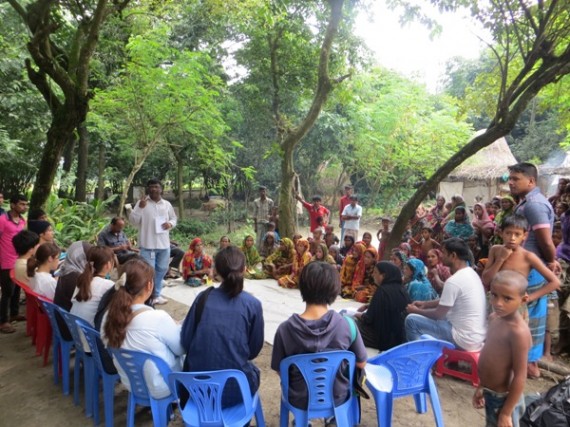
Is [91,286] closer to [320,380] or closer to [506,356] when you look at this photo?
[320,380]

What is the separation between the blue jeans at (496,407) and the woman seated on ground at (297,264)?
4.86 meters

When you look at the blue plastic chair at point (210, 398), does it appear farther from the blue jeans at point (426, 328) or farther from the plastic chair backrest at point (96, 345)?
the blue jeans at point (426, 328)

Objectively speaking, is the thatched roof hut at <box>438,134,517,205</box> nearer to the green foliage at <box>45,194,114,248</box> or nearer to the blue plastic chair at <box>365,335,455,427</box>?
the green foliage at <box>45,194,114,248</box>

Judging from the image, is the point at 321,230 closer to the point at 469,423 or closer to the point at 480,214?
the point at 480,214

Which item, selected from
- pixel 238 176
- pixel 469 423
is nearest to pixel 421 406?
pixel 469 423

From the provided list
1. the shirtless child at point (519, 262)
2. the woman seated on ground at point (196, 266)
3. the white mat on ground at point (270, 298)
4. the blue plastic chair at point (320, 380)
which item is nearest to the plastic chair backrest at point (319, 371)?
the blue plastic chair at point (320, 380)

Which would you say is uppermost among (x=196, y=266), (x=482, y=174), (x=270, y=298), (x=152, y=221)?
(x=482, y=174)

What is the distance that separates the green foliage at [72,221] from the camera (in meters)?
8.08

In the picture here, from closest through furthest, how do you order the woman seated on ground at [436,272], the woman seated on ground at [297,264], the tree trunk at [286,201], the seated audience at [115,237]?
the woman seated on ground at [436,272] → the seated audience at [115,237] → the woman seated on ground at [297,264] → the tree trunk at [286,201]

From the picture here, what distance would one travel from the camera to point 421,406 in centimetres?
311

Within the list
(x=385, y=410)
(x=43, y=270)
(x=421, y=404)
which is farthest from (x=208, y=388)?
(x=43, y=270)

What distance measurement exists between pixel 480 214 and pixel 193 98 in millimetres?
6284

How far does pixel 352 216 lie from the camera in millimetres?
9039

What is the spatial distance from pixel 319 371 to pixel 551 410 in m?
1.16
